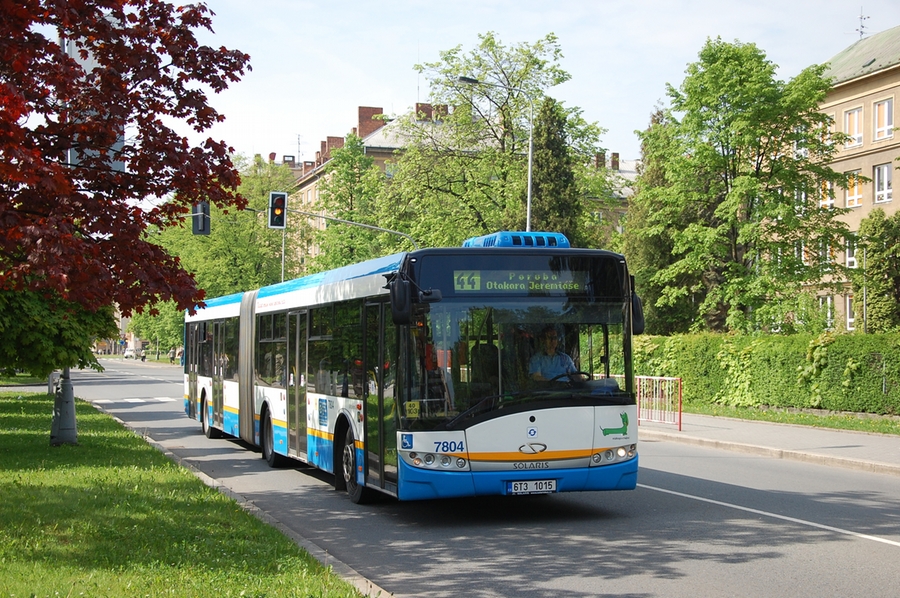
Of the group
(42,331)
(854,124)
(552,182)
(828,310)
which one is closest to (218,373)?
(42,331)

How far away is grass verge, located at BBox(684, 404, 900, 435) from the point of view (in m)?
23.8

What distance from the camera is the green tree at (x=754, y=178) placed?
127ft

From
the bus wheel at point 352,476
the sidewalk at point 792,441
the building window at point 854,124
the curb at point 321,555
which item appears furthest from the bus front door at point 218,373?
the building window at point 854,124

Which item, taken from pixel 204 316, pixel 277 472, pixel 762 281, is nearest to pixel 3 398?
pixel 204 316

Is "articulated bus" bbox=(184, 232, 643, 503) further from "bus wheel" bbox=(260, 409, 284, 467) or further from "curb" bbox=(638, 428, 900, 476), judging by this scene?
"curb" bbox=(638, 428, 900, 476)

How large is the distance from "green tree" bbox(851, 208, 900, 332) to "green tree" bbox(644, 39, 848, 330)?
16.8 meters

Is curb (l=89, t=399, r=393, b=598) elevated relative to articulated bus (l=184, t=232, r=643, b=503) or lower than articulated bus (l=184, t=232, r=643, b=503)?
lower

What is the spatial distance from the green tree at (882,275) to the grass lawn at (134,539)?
49247 mm

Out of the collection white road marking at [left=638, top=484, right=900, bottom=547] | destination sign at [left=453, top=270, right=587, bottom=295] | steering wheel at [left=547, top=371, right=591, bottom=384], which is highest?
destination sign at [left=453, top=270, right=587, bottom=295]

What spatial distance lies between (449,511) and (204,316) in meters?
12.1

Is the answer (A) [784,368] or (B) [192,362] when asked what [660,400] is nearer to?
(A) [784,368]

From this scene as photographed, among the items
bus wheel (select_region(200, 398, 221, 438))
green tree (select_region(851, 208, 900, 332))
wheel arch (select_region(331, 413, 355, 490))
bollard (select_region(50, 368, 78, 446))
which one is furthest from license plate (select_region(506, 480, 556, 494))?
green tree (select_region(851, 208, 900, 332))

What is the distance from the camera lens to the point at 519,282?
11.0m

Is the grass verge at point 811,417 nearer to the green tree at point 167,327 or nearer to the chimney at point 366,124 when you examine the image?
the green tree at point 167,327
